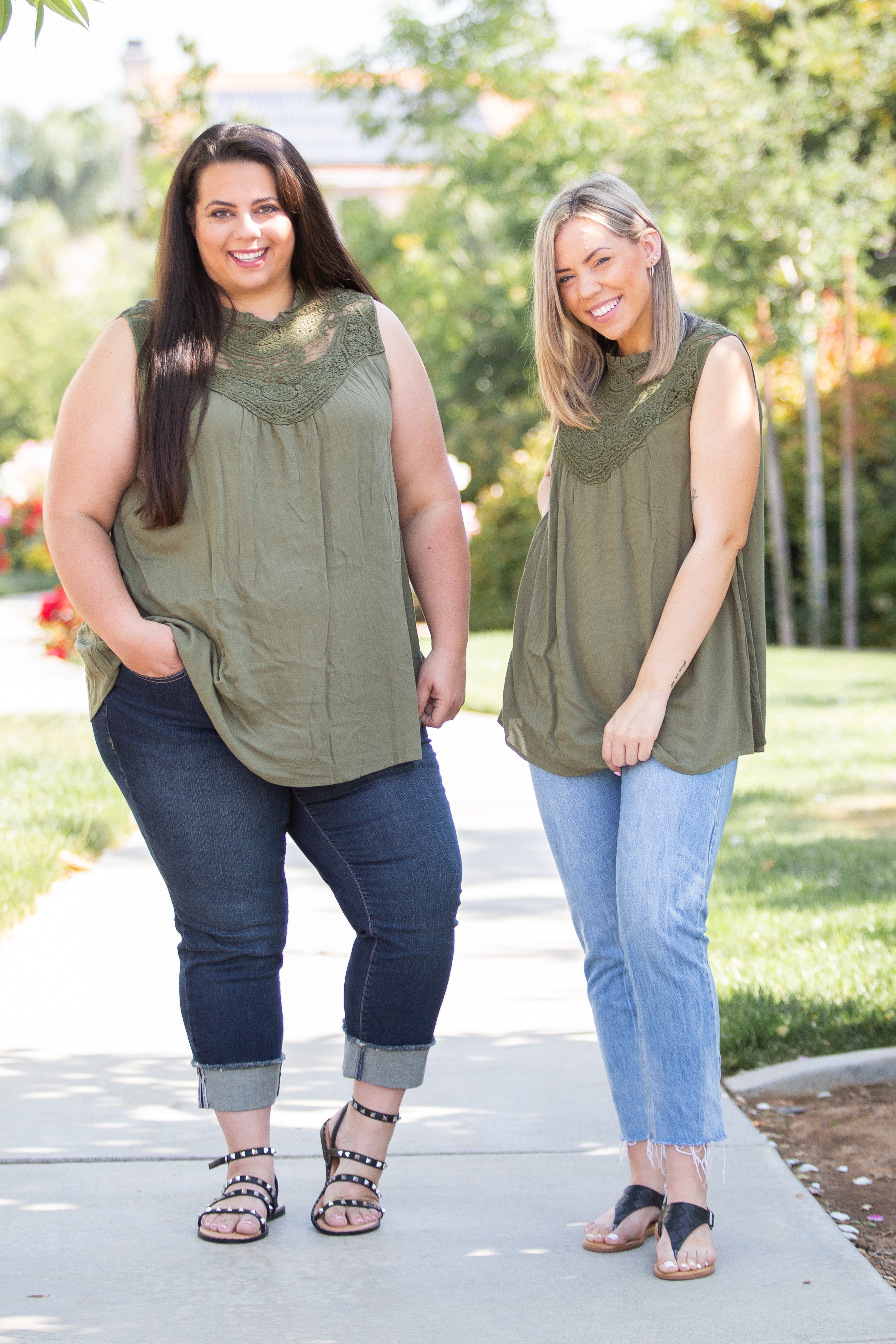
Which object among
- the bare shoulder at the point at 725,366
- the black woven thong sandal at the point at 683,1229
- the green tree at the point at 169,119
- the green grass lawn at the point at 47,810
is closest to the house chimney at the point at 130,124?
the green tree at the point at 169,119

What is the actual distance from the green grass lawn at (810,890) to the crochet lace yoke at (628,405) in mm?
1693

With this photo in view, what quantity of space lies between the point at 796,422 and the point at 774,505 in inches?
56.3

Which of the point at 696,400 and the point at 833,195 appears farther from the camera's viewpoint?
the point at 833,195

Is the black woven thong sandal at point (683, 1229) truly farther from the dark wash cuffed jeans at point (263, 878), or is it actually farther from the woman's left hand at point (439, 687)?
the woman's left hand at point (439, 687)

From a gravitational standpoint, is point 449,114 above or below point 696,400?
above

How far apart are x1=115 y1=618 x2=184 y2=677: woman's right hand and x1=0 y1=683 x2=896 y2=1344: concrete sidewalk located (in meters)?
1.04

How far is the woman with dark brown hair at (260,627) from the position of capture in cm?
243

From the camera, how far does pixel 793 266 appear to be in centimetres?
1326

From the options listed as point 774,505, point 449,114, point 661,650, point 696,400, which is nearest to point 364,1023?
point 661,650

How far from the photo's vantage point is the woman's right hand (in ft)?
7.89

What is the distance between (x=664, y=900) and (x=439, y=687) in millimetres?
613

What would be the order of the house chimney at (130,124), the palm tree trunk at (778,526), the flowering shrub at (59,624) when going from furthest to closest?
the house chimney at (130,124) < the palm tree trunk at (778,526) < the flowering shrub at (59,624)

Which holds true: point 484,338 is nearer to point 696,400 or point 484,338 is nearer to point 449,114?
point 449,114

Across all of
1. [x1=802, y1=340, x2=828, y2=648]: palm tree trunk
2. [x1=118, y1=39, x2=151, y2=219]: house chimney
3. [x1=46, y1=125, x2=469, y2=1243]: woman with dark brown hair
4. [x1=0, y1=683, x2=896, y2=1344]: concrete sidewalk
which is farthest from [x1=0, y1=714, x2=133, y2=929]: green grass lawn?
[x1=118, y1=39, x2=151, y2=219]: house chimney
